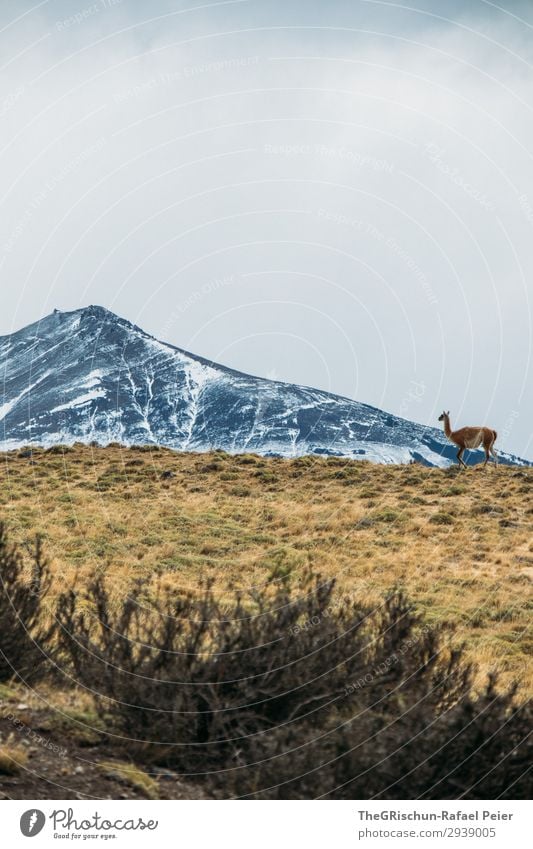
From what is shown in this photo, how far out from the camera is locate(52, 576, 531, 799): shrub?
575cm

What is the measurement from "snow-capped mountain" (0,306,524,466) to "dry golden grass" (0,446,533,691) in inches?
2052

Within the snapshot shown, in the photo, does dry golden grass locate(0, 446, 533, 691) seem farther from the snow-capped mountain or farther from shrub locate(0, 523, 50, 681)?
the snow-capped mountain

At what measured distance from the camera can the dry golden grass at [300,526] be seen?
57.4 ft

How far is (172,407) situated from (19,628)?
101740 millimetres

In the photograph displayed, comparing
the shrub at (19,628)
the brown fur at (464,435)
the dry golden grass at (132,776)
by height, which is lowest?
the dry golden grass at (132,776)

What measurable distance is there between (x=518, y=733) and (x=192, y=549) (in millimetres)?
15569

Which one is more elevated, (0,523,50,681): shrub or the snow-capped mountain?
the snow-capped mountain

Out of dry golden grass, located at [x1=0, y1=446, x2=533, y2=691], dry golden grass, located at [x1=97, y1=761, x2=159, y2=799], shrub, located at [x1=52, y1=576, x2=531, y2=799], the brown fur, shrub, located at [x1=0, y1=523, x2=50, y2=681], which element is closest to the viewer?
shrub, located at [x1=52, y1=576, x2=531, y2=799]

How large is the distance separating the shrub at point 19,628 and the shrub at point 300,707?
A: 1.15 ft

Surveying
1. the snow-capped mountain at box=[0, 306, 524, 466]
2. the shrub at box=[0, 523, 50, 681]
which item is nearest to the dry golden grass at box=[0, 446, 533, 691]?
the shrub at box=[0, 523, 50, 681]

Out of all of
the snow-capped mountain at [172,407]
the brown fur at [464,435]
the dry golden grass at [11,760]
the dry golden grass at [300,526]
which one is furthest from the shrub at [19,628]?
the snow-capped mountain at [172,407]

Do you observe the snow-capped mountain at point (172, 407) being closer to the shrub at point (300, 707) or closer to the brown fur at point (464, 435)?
the brown fur at point (464, 435)

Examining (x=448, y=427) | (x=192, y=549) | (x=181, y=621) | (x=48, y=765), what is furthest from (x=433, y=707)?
(x=448, y=427)

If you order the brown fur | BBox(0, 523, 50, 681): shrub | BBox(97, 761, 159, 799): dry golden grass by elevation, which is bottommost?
BBox(97, 761, 159, 799): dry golden grass
